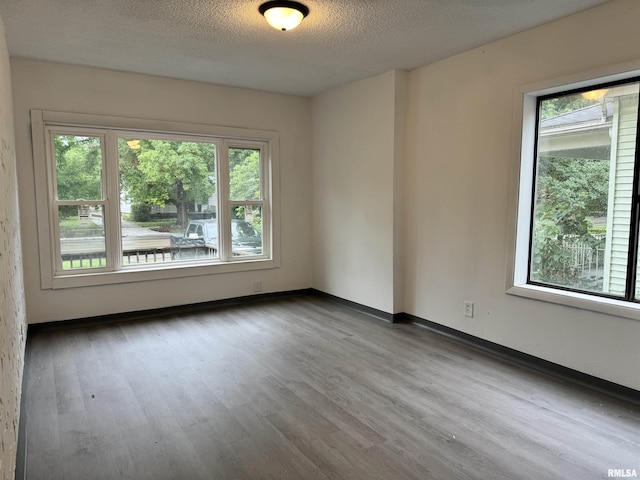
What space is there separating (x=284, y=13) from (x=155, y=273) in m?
3.04

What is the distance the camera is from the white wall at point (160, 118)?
3914 mm

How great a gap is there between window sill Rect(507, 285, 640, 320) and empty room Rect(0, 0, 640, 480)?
0.06 ft

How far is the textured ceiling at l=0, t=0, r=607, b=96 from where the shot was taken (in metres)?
2.78

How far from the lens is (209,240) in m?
5.02

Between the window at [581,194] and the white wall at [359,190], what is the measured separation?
1.30 m

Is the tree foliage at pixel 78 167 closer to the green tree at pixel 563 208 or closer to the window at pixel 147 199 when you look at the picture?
the window at pixel 147 199

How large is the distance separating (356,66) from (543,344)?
2929 millimetres

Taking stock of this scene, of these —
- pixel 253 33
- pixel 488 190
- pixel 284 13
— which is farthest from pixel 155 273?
pixel 488 190

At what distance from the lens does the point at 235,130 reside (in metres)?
4.91

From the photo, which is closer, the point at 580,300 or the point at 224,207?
the point at 580,300

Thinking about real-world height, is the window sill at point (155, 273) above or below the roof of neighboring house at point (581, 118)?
below

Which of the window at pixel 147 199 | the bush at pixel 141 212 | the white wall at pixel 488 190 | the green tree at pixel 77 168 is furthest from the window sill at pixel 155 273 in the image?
the white wall at pixel 488 190

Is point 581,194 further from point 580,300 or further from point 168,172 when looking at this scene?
point 168,172

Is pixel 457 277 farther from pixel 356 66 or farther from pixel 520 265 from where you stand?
pixel 356 66
